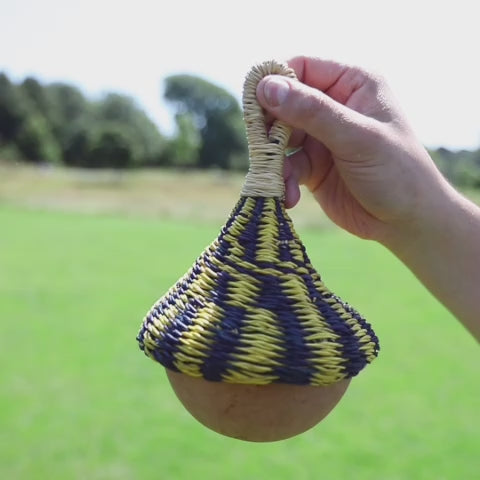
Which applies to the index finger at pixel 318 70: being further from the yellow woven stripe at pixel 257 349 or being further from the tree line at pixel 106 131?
the tree line at pixel 106 131

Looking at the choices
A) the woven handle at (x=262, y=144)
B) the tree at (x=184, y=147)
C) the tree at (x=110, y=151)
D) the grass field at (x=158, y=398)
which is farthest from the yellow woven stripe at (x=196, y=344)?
the tree at (x=184, y=147)

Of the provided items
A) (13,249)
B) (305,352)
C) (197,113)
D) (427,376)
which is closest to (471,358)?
(427,376)

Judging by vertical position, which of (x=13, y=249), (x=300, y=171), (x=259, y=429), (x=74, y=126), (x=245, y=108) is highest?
(x=245, y=108)

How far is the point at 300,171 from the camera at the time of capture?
1.41 m

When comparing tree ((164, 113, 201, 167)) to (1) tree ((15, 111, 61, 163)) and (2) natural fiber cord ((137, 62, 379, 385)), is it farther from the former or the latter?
(2) natural fiber cord ((137, 62, 379, 385))

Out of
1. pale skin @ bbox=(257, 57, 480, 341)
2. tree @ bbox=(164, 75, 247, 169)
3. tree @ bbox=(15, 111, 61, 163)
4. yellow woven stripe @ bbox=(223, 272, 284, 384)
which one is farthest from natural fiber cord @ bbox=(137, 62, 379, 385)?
tree @ bbox=(15, 111, 61, 163)

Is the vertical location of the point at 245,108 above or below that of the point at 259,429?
above

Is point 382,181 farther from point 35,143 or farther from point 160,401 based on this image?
point 35,143

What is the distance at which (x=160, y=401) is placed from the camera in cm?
471

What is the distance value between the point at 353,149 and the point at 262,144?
7.0 inches

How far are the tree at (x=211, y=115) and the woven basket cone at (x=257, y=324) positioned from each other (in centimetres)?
2990

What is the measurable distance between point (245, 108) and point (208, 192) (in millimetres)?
19054

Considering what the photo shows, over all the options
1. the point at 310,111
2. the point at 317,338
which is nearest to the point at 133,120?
the point at 310,111

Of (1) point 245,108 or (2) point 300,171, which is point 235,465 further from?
(1) point 245,108
